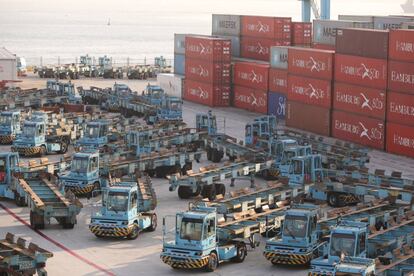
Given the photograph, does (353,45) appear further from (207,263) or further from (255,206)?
(207,263)

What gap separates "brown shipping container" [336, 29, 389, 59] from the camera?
65688 millimetres

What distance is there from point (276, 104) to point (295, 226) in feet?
148

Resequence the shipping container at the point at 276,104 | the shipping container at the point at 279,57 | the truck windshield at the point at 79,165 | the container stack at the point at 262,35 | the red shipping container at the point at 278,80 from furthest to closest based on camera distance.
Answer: the container stack at the point at 262,35, the shipping container at the point at 276,104, the shipping container at the point at 279,57, the red shipping container at the point at 278,80, the truck windshield at the point at 79,165

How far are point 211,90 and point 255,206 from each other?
1844 inches

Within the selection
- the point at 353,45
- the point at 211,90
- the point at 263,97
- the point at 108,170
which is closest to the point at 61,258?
the point at 108,170

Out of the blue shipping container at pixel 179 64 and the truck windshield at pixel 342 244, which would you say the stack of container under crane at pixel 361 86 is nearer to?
the truck windshield at pixel 342 244

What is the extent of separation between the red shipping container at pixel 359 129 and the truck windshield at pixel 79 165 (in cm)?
2353

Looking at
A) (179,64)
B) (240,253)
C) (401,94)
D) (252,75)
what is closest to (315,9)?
(179,64)

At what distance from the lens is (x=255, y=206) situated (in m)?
44.5

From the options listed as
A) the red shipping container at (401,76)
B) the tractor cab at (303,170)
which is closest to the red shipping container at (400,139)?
the red shipping container at (401,76)

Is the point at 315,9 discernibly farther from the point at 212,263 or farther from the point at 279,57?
the point at 212,263

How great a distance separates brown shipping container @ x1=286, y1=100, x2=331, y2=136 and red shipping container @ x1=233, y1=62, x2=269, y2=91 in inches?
263

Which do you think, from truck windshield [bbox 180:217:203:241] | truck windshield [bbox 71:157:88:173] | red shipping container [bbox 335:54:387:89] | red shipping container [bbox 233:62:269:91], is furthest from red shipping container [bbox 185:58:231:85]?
truck windshield [bbox 180:217:203:241]

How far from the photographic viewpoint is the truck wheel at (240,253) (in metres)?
38.2
